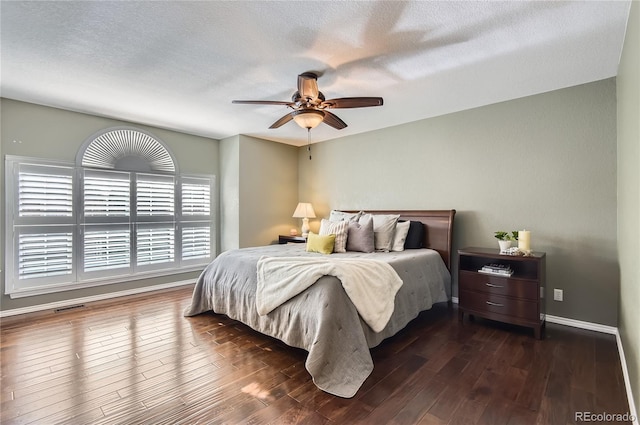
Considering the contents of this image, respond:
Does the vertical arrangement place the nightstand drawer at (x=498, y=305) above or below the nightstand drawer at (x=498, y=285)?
below

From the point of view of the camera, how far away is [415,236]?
384 cm

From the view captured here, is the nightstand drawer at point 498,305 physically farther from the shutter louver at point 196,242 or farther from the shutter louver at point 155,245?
the shutter louver at point 155,245

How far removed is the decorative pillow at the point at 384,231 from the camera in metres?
3.72

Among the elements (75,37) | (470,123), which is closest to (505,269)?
(470,123)

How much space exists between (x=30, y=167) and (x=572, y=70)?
19.0 ft

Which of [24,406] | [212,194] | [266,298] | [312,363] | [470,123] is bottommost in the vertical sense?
[24,406]

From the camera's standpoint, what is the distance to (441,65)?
270cm

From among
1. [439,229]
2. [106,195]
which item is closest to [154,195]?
[106,195]

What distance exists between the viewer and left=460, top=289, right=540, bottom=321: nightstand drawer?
280 centimetres

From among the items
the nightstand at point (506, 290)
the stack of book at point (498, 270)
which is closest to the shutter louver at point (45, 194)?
the nightstand at point (506, 290)

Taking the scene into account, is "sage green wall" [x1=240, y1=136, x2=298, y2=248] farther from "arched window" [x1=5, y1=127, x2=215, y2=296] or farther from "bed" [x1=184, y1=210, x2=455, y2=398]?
"bed" [x1=184, y1=210, x2=455, y2=398]

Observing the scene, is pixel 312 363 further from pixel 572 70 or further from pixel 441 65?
pixel 572 70

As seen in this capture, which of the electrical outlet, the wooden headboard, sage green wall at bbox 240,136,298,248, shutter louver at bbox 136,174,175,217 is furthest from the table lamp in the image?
the electrical outlet

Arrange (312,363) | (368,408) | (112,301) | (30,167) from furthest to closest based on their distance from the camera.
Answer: (112,301)
(30,167)
(312,363)
(368,408)
